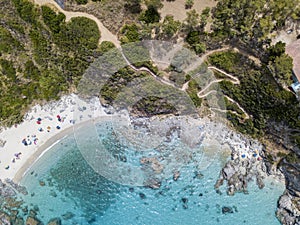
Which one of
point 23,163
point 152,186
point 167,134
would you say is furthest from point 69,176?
point 167,134

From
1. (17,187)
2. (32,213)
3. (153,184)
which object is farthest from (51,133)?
(153,184)

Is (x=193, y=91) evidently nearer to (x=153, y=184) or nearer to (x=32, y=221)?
(x=153, y=184)

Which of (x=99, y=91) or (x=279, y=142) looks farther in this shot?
(x=99, y=91)

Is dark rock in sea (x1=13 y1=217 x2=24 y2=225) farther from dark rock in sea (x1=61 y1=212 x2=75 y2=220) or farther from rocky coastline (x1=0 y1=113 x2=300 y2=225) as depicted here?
dark rock in sea (x1=61 y1=212 x2=75 y2=220)

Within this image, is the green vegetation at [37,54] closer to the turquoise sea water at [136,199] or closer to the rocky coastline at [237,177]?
the turquoise sea water at [136,199]

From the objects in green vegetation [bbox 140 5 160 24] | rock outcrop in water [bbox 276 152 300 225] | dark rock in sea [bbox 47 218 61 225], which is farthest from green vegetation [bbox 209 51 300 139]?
dark rock in sea [bbox 47 218 61 225]

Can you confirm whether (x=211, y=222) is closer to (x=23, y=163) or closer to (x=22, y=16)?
(x=23, y=163)
